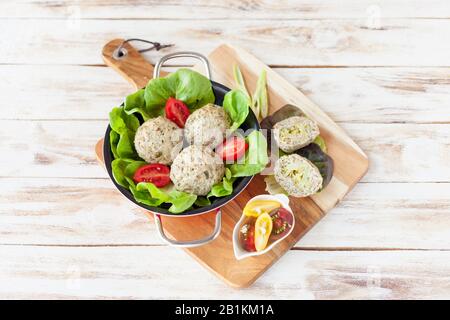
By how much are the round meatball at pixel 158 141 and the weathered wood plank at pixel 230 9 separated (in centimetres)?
101

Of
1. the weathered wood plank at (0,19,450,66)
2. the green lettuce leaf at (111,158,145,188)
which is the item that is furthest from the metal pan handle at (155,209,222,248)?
the weathered wood plank at (0,19,450,66)

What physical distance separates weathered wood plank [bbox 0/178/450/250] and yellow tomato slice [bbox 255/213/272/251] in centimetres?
28

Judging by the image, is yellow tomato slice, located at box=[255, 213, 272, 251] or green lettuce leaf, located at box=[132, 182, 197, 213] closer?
green lettuce leaf, located at box=[132, 182, 197, 213]

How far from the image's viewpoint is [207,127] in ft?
8.46

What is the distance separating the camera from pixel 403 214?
2.87 m

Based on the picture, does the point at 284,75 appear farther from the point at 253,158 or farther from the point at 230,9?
the point at 253,158

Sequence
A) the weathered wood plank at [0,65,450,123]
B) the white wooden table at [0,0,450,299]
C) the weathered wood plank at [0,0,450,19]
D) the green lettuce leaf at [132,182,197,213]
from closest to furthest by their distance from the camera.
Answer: the green lettuce leaf at [132,182,197,213], the white wooden table at [0,0,450,299], the weathered wood plank at [0,65,450,123], the weathered wood plank at [0,0,450,19]

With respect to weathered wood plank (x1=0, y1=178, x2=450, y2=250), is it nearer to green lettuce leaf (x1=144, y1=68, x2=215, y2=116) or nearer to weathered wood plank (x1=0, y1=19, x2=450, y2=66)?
green lettuce leaf (x1=144, y1=68, x2=215, y2=116)

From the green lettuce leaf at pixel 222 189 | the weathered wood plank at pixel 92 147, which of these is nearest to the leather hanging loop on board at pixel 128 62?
the weathered wood plank at pixel 92 147

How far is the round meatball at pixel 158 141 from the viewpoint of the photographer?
256 cm

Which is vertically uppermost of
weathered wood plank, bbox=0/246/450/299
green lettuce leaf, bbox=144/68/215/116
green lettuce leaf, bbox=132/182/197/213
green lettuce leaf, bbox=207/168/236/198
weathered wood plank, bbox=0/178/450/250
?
green lettuce leaf, bbox=144/68/215/116

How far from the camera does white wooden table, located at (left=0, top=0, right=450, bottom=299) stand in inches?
109

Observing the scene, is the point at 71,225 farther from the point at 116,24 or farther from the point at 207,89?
the point at 116,24

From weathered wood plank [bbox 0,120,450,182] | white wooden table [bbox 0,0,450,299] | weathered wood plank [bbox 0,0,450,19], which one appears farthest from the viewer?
weathered wood plank [bbox 0,0,450,19]
